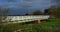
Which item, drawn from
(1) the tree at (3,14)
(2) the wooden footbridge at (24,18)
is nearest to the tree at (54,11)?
(2) the wooden footbridge at (24,18)

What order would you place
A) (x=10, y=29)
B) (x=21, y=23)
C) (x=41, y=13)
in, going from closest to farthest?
1. (x=10, y=29)
2. (x=21, y=23)
3. (x=41, y=13)

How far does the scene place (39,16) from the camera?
5.61 metres

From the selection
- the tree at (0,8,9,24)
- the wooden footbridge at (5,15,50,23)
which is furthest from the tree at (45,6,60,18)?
the tree at (0,8,9,24)

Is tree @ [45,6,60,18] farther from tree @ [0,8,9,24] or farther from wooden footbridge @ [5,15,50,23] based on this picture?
tree @ [0,8,9,24]

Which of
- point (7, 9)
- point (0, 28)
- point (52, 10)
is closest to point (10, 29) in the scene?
point (0, 28)

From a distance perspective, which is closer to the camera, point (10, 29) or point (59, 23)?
point (10, 29)

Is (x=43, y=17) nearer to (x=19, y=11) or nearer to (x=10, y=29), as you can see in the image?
(x=19, y=11)

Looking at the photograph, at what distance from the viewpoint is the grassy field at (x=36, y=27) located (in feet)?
16.1

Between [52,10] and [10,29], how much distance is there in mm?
1465

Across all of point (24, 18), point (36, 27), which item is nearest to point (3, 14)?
point (24, 18)

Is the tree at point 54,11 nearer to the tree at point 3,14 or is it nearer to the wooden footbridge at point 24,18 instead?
the wooden footbridge at point 24,18

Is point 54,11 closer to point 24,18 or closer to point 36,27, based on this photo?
point 36,27

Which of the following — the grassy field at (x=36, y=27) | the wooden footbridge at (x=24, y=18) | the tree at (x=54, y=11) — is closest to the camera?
the grassy field at (x=36, y=27)

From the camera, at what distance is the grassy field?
4910 millimetres
